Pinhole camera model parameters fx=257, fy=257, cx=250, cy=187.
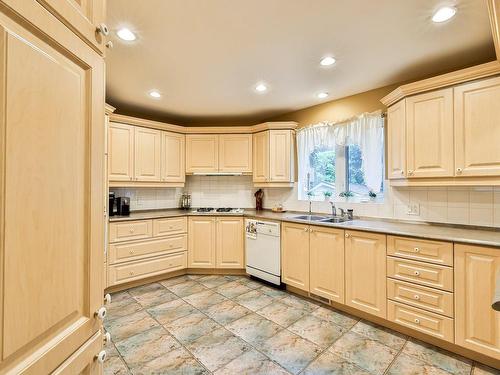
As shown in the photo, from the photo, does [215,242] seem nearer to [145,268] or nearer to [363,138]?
[145,268]

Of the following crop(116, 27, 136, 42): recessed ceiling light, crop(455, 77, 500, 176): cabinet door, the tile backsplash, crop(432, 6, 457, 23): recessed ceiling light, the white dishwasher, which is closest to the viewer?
crop(432, 6, 457, 23): recessed ceiling light

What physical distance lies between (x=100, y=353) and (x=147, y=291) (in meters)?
2.74

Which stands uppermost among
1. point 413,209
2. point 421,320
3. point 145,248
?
point 413,209

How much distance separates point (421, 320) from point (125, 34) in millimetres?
3302

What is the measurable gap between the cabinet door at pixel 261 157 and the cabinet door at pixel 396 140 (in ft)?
5.51

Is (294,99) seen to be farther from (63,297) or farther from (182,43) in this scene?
(63,297)

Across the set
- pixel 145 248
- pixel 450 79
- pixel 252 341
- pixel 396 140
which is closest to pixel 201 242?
pixel 145 248

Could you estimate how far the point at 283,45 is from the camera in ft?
7.01

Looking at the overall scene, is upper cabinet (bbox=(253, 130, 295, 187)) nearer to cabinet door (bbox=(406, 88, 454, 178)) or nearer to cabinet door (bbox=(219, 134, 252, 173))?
cabinet door (bbox=(219, 134, 252, 173))

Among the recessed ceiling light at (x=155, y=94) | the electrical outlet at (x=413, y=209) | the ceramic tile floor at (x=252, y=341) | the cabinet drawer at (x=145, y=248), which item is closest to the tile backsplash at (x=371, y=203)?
the electrical outlet at (x=413, y=209)

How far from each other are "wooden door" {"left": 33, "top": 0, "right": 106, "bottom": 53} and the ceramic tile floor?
2.06m

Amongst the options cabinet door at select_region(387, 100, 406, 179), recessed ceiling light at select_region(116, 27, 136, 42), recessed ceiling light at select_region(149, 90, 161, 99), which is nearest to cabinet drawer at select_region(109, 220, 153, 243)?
recessed ceiling light at select_region(149, 90, 161, 99)

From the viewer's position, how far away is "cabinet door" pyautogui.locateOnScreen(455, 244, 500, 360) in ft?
5.95

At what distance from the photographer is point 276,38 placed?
204cm
